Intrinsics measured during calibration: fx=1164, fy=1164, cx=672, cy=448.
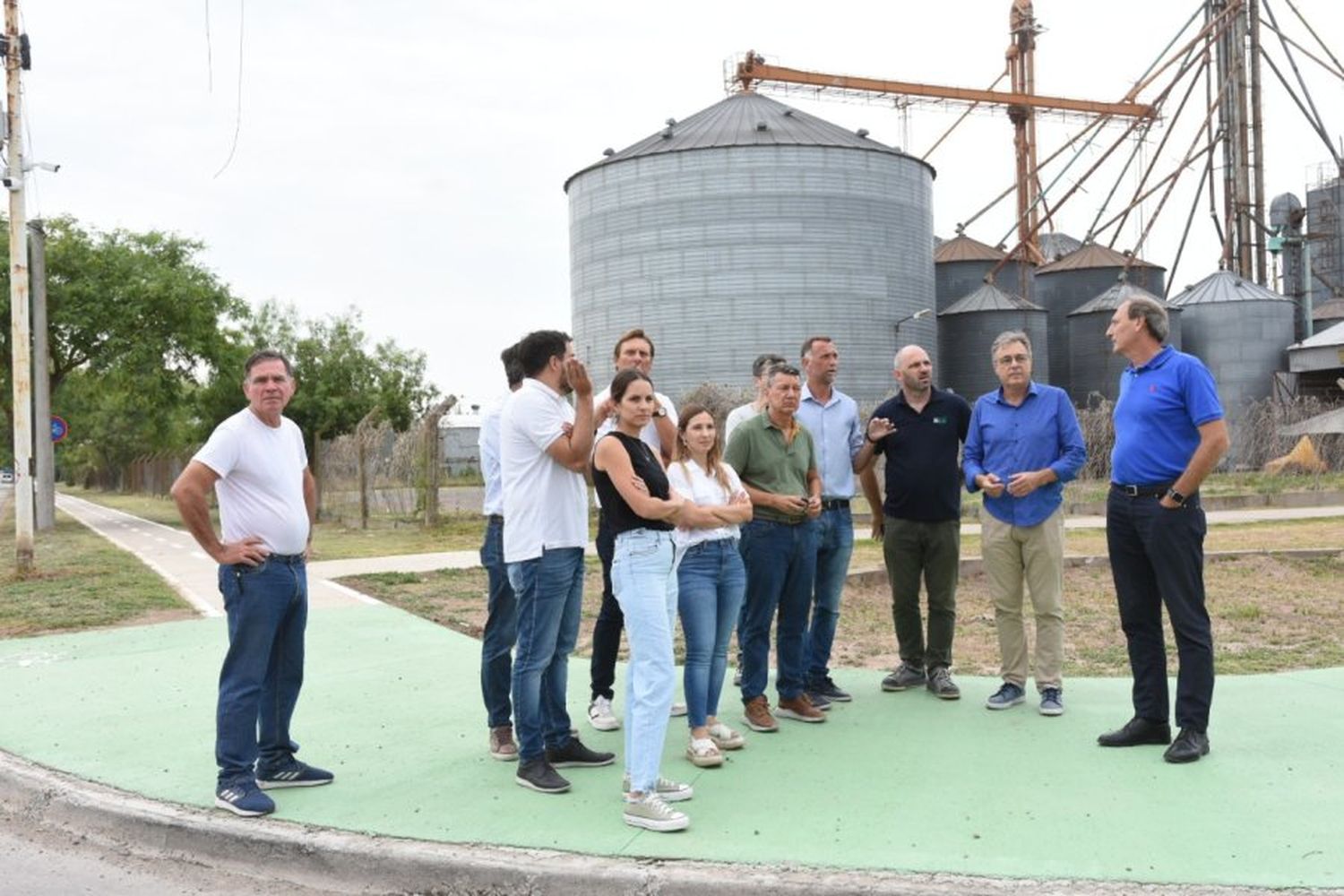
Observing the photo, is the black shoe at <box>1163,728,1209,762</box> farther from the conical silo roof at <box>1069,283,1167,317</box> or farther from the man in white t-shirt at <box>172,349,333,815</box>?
the conical silo roof at <box>1069,283,1167,317</box>

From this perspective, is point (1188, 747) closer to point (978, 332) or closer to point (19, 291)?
point (19, 291)

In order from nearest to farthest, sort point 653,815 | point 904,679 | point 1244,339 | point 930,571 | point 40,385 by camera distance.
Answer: point 653,815, point 930,571, point 904,679, point 40,385, point 1244,339

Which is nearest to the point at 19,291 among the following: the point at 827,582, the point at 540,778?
the point at 827,582

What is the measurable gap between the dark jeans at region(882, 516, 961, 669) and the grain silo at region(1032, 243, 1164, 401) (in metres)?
43.7

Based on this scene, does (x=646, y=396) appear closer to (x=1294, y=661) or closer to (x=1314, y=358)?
(x=1294, y=661)

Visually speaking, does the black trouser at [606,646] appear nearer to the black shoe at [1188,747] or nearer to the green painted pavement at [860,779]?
the green painted pavement at [860,779]

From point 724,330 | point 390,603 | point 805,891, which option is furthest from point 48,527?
point 805,891

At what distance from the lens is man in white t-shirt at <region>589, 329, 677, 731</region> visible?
5.34 metres

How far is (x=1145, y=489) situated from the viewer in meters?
5.32

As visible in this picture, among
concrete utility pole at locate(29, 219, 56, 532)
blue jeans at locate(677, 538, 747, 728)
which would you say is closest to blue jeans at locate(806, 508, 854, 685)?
blue jeans at locate(677, 538, 747, 728)

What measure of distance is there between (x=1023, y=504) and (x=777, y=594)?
1443mm

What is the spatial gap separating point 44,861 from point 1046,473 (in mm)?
4783

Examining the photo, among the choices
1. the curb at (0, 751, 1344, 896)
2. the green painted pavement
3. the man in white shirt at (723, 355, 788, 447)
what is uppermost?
the man in white shirt at (723, 355, 788, 447)

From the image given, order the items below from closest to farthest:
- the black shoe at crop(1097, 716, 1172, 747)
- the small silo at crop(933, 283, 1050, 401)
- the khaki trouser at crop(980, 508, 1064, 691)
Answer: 1. the black shoe at crop(1097, 716, 1172, 747)
2. the khaki trouser at crop(980, 508, 1064, 691)
3. the small silo at crop(933, 283, 1050, 401)
